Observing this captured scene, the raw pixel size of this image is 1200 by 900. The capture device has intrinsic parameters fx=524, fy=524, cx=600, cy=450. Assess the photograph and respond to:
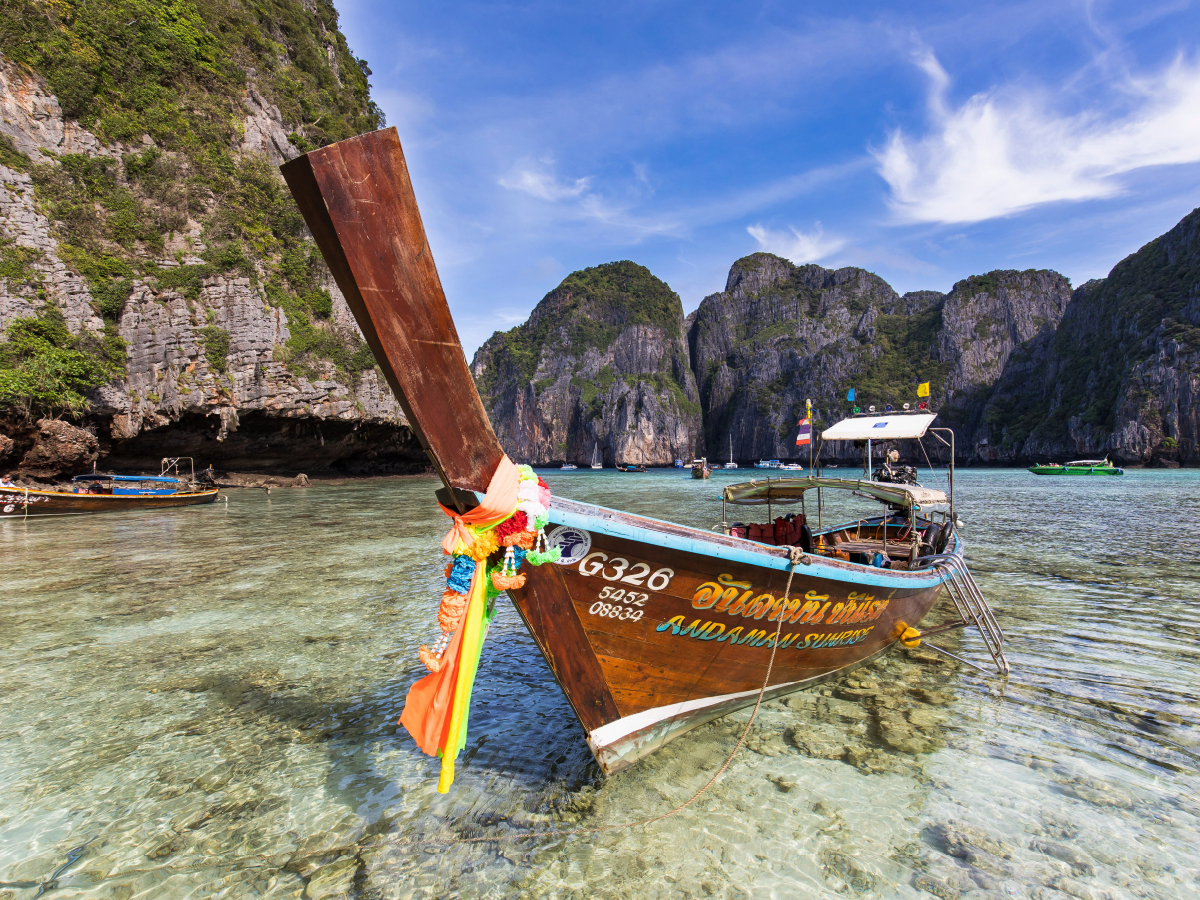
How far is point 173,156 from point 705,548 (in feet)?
133

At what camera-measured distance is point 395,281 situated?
2232 mm

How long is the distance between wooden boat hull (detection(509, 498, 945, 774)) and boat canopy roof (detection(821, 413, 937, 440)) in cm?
403

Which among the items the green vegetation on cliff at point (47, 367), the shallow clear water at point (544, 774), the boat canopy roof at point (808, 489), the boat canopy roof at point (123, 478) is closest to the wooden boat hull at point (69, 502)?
the boat canopy roof at point (123, 478)

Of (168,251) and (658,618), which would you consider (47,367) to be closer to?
(168,251)

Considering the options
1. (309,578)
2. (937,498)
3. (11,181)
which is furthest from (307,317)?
(937,498)

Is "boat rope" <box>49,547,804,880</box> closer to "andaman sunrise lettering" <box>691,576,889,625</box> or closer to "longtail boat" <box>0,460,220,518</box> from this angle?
"andaman sunrise lettering" <box>691,576,889,625</box>

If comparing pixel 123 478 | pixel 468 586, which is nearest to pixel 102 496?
pixel 123 478

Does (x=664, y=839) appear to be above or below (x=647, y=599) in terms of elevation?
below

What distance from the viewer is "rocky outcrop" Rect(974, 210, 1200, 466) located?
211 ft

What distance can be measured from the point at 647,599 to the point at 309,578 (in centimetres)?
881

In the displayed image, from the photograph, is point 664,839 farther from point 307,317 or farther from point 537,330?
point 537,330

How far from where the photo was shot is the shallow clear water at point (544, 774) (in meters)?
2.91

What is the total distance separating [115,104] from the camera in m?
29.0

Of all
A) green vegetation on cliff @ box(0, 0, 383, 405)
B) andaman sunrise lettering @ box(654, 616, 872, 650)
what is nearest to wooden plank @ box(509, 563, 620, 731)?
andaman sunrise lettering @ box(654, 616, 872, 650)
